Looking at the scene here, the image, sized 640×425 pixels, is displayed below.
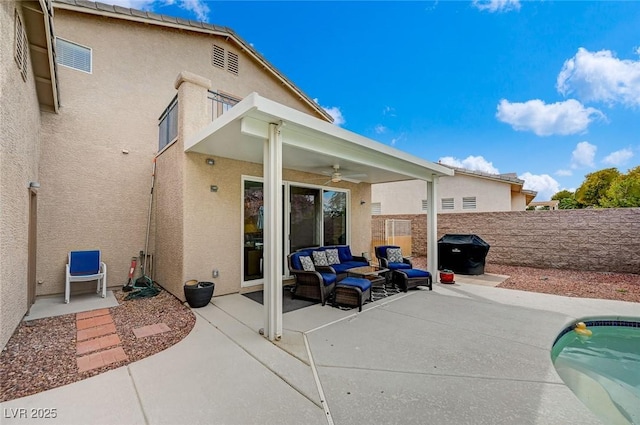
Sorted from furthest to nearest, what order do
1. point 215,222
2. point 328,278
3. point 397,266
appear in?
1. point 397,266
2. point 215,222
3. point 328,278

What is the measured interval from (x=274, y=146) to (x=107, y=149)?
18.0 feet

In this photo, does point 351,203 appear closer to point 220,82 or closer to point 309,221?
point 309,221

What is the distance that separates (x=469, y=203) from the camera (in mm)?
15438

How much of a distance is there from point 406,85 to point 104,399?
15075 mm

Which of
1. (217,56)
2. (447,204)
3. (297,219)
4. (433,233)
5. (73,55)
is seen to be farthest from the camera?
(447,204)

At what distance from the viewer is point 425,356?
348cm

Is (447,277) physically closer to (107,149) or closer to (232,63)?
(107,149)

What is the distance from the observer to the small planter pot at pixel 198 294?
5156 mm

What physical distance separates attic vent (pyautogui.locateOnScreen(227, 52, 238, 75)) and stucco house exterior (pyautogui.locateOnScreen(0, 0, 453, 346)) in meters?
0.67

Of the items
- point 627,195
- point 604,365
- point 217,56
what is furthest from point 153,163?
point 627,195

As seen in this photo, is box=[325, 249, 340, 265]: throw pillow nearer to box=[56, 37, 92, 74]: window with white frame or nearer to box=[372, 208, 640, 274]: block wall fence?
box=[372, 208, 640, 274]: block wall fence

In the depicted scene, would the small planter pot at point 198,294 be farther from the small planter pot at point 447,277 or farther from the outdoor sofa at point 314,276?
the small planter pot at point 447,277

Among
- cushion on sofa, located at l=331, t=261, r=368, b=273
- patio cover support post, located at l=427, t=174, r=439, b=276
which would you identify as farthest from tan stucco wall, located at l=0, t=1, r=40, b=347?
patio cover support post, located at l=427, t=174, r=439, b=276

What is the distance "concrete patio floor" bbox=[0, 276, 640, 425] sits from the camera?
7.85ft
